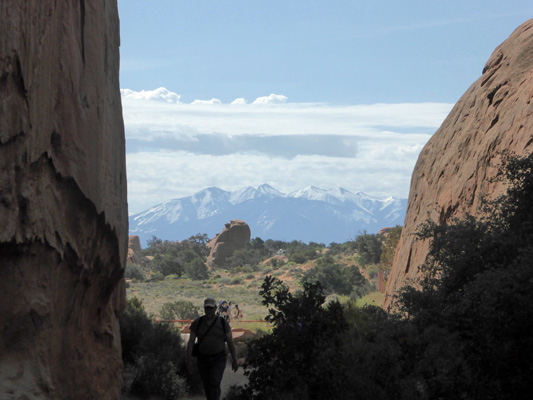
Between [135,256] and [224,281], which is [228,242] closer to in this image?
[135,256]

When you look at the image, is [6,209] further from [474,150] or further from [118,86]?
[474,150]

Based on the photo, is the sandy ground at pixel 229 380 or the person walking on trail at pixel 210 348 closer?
the person walking on trail at pixel 210 348

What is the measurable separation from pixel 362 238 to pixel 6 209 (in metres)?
53.8

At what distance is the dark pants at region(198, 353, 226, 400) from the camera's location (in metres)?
8.19

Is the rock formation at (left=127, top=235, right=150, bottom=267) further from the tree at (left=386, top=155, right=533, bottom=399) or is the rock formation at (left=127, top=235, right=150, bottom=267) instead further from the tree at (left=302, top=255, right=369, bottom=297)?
the tree at (left=386, top=155, right=533, bottom=399)

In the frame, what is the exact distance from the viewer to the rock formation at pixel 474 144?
13609 mm

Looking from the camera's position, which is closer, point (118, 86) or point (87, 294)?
point (87, 294)

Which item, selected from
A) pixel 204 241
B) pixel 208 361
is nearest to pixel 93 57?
pixel 208 361

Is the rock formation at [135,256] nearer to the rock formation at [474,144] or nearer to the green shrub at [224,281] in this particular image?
the green shrub at [224,281]

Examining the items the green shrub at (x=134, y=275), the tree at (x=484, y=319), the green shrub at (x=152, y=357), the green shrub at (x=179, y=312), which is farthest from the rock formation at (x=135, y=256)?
the tree at (x=484, y=319)

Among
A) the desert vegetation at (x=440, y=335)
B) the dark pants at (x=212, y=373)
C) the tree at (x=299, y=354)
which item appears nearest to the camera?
the dark pants at (x=212, y=373)

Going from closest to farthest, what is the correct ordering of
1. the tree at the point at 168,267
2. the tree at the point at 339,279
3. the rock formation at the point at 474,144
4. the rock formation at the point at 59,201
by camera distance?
the rock formation at the point at 59,201, the rock formation at the point at 474,144, the tree at the point at 339,279, the tree at the point at 168,267

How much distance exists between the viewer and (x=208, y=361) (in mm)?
8297

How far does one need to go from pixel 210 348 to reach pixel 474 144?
9.54 metres
